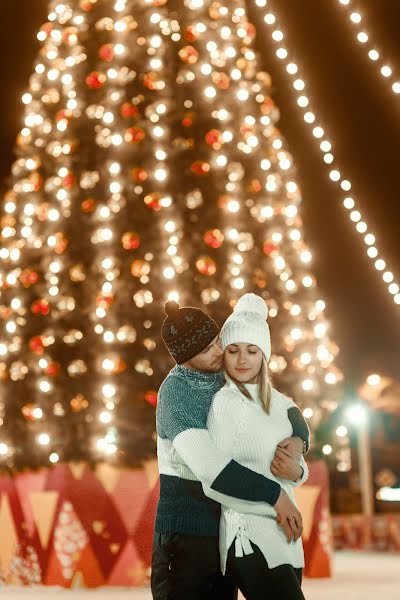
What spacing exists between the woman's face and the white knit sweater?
0.06m

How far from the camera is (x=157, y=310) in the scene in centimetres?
821

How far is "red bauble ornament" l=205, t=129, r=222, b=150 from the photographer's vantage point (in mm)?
8641

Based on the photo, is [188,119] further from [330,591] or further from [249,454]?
[249,454]

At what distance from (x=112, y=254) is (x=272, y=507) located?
5.32 m

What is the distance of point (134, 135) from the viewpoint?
28.1 ft

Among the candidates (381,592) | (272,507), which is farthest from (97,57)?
(272,507)

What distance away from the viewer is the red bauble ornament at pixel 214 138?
8.64 m

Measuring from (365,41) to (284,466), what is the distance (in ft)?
14.5

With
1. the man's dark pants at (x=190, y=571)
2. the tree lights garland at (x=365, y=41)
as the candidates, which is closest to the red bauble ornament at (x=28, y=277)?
the tree lights garland at (x=365, y=41)

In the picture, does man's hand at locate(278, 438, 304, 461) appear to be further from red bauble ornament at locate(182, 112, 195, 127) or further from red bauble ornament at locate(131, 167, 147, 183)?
red bauble ornament at locate(182, 112, 195, 127)

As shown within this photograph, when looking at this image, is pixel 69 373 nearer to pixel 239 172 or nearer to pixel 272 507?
pixel 239 172

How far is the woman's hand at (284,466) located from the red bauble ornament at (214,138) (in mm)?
5633

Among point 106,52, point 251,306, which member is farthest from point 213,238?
point 251,306

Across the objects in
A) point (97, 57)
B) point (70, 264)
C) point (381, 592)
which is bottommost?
point (381, 592)
